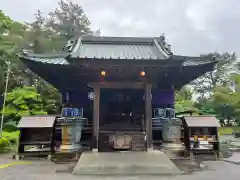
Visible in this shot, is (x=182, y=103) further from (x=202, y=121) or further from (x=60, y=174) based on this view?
(x=60, y=174)

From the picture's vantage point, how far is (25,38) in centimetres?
2717

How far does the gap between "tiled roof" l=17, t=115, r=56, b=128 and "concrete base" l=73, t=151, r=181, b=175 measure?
3.14 m

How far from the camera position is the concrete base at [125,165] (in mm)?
7855

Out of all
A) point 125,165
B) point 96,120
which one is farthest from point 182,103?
point 125,165

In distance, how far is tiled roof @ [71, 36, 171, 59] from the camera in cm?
1295

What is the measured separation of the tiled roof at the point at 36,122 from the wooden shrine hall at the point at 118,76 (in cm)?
186

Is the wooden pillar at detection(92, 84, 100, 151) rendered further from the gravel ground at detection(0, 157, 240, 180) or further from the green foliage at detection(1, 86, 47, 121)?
the green foliage at detection(1, 86, 47, 121)

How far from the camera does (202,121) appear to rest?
38.7 ft

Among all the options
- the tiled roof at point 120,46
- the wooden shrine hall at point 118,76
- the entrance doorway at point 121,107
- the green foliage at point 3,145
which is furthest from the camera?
the green foliage at point 3,145

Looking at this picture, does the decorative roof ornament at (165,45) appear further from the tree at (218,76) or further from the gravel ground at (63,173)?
the tree at (218,76)

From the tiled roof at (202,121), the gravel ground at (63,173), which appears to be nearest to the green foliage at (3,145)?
the gravel ground at (63,173)

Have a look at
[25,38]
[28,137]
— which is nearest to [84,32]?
[25,38]

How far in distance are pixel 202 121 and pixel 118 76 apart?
4346mm

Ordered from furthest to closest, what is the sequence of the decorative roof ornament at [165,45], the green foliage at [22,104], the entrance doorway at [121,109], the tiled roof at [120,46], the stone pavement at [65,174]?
the green foliage at [22,104]
the entrance doorway at [121,109]
the tiled roof at [120,46]
the decorative roof ornament at [165,45]
the stone pavement at [65,174]
